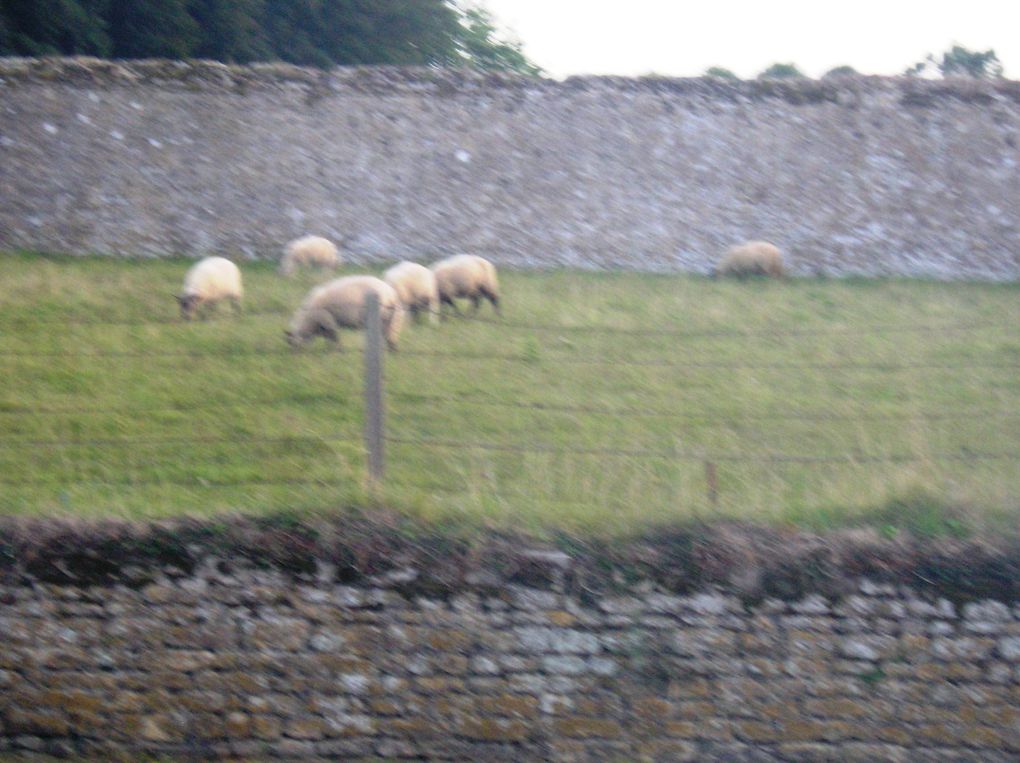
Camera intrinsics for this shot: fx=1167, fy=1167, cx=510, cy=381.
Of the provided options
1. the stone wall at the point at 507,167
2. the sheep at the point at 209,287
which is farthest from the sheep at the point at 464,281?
the stone wall at the point at 507,167

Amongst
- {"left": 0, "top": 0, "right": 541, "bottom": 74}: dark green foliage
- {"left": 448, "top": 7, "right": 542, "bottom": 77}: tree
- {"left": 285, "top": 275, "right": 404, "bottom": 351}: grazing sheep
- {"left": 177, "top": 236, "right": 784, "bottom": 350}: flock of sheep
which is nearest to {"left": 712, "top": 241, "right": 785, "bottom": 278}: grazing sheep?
{"left": 177, "top": 236, "right": 784, "bottom": 350}: flock of sheep

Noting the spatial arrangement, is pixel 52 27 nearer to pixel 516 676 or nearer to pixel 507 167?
pixel 507 167

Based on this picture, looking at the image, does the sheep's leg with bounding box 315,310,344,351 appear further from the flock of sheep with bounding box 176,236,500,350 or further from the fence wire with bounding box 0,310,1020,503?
the fence wire with bounding box 0,310,1020,503

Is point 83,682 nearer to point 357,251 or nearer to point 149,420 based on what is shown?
point 149,420

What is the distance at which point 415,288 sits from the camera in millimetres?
14000

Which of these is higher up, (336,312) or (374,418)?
(336,312)

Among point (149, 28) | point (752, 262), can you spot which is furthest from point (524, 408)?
point (149, 28)

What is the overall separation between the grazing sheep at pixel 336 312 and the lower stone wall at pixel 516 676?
6546 mm

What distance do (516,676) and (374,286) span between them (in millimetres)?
7584

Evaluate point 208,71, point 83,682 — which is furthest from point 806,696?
point 208,71

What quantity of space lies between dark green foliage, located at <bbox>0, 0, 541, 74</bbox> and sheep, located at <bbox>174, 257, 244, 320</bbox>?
14570 millimetres

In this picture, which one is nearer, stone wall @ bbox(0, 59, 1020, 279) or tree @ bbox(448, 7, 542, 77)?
stone wall @ bbox(0, 59, 1020, 279)

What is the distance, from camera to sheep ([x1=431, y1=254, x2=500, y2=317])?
14812 mm

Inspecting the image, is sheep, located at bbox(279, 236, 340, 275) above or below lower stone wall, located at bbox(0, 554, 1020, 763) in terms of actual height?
above
